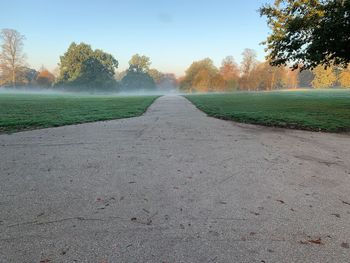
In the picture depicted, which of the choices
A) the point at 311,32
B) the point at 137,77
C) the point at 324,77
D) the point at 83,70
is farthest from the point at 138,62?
the point at 311,32

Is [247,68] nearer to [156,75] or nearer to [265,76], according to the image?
[265,76]

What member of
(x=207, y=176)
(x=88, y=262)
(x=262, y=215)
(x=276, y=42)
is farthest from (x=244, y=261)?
(x=276, y=42)

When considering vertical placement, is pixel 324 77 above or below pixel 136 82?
above

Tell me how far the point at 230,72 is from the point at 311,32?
54.3m

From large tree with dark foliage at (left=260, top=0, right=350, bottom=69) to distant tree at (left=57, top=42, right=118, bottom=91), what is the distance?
192ft

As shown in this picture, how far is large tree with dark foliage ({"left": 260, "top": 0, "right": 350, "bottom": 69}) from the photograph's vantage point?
1293 cm

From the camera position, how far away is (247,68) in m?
71.0

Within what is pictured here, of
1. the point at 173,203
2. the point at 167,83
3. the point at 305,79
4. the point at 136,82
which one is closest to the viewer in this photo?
the point at 173,203

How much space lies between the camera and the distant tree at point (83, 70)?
6650 centimetres

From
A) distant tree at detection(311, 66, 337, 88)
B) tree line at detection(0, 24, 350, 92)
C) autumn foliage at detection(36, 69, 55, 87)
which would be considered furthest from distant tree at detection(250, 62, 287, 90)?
autumn foliage at detection(36, 69, 55, 87)

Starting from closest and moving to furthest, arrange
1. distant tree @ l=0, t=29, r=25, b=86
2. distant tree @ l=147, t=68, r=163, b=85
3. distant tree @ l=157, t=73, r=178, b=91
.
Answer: distant tree @ l=0, t=29, r=25, b=86
distant tree @ l=157, t=73, r=178, b=91
distant tree @ l=147, t=68, r=163, b=85

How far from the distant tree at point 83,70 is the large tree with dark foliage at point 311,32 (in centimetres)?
5840

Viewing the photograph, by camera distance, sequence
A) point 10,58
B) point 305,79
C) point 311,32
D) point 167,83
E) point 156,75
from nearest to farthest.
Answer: point 311,32, point 10,58, point 305,79, point 156,75, point 167,83

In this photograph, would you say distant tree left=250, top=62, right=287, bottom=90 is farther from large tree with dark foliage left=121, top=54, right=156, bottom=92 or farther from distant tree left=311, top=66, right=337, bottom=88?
large tree with dark foliage left=121, top=54, right=156, bottom=92
